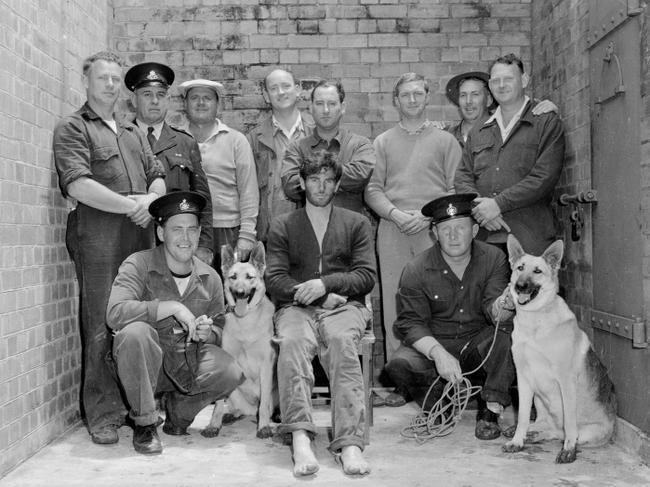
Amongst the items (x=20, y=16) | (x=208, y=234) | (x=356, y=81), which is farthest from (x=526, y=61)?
(x=20, y=16)

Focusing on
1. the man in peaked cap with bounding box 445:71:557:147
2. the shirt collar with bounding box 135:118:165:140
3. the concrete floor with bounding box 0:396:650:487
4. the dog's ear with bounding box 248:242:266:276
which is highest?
the man in peaked cap with bounding box 445:71:557:147

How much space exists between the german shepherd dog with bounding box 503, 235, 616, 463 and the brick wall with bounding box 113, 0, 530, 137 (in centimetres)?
269

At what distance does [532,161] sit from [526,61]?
170cm

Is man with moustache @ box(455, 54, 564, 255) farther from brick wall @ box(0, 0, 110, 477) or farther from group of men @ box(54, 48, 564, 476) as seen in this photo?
brick wall @ box(0, 0, 110, 477)

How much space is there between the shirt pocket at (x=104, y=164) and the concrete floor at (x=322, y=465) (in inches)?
60.1

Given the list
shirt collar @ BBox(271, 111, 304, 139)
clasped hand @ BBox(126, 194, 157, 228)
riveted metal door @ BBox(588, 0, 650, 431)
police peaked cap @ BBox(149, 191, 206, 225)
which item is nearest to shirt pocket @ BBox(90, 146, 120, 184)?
clasped hand @ BBox(126, 194, 157, 228)

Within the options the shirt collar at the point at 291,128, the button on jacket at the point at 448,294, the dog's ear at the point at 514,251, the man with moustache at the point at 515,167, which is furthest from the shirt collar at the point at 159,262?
the man with moustache at the point at 515,167

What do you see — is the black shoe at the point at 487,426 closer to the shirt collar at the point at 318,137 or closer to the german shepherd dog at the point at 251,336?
the german shepherd dog at the point at 251,336

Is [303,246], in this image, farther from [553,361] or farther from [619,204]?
[619,204]

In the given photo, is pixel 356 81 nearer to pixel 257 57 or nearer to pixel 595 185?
pixel 257 57

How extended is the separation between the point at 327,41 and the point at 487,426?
141 inches

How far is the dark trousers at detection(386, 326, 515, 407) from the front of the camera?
404cm

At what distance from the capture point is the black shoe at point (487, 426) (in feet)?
13.3

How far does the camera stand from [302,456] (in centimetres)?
346
